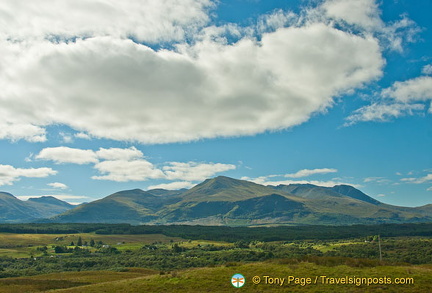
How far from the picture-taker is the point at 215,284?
145 feet

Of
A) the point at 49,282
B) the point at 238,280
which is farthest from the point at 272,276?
the point at 49,282

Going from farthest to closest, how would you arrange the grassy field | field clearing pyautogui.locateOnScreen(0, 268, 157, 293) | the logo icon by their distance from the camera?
field clearing pyautogui.locateOnScreen(0, 268, 157, 293) → the logo icon → the grassy field

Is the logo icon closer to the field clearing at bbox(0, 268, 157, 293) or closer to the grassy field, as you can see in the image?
the grassy field

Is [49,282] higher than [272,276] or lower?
lower

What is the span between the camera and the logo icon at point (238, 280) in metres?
42.5

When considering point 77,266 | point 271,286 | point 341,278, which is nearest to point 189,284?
point 271,286

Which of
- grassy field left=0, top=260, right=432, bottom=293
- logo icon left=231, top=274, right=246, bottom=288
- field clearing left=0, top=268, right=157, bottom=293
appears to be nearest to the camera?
grassy field left=0, top=260, right=432, bottom=293

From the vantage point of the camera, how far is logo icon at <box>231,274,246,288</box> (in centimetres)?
4250

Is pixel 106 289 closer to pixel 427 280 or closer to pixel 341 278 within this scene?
pixel 341 278

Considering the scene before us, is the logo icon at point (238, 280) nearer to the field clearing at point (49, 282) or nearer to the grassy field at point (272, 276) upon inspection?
the grassy field at point (272, 276)

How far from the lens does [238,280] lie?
43594 millimetres

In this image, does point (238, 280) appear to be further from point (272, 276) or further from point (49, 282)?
point (49, 282)

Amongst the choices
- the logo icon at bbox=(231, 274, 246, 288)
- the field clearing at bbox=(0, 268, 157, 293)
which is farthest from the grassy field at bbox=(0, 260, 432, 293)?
the field clearing at bbox=(0, 268, 157, 293)

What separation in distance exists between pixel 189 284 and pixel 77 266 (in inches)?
4577
